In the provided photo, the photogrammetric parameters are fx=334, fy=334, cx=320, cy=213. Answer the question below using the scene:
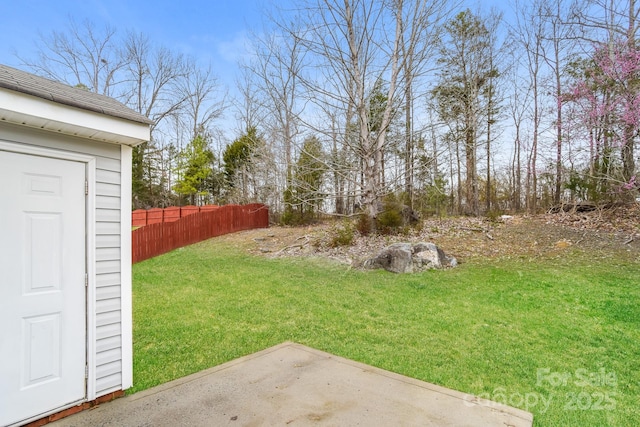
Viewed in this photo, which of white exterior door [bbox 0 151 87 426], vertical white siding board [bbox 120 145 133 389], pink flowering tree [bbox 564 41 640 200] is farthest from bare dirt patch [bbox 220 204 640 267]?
white exterior door [bbox 0 151 87 426]

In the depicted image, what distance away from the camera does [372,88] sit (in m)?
9.06

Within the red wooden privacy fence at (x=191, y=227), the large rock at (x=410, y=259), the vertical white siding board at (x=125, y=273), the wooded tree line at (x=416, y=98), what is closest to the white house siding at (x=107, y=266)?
the vertical white siding board at (x=125, y=273)

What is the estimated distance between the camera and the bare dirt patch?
699 centimetres

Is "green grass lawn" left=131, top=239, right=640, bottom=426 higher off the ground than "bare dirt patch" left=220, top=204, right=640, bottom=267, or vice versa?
"bare dirt patch" left=220, top=204, right=640, bottom=267

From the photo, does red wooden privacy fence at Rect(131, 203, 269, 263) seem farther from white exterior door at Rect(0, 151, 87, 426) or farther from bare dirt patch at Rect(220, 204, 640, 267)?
white exterior door at Rect(0, 151, 87, 426)

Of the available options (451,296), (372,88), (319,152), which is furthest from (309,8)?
(451,296)

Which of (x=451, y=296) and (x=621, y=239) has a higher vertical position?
(x=621, y=239)

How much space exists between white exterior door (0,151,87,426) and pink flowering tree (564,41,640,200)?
873cm

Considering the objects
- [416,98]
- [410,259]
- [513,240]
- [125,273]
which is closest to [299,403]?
[125,273]

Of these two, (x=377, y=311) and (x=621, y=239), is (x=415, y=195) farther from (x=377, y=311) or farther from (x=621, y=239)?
(x=377, y=311)

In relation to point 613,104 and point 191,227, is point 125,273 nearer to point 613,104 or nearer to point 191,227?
point 613,104

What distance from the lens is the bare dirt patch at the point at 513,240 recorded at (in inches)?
275

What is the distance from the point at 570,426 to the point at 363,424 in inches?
50.0

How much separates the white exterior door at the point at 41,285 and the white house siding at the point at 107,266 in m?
0.09
